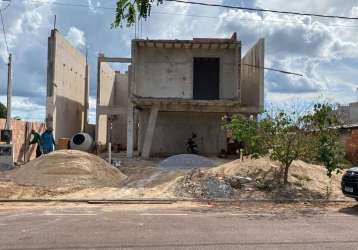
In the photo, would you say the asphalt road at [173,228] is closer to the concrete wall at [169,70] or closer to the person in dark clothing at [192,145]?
the concrete wall at [169,70]

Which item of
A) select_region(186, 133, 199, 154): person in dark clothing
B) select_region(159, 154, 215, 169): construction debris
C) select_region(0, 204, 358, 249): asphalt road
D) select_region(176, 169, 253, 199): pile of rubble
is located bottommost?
select_region(0, 204, 358, 249): asphalt road

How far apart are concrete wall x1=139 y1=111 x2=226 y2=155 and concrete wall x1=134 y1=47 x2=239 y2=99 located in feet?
6.84

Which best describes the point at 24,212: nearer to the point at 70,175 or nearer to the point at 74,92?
the point at 70,175

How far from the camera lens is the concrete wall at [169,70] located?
2802 cm

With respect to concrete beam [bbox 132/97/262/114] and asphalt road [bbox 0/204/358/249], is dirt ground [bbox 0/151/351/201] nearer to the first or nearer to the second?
asphalt road [bbox 0/204/358/249]

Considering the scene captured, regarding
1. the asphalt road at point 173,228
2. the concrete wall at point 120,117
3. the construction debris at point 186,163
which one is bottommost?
the asphalt road at point 173,228

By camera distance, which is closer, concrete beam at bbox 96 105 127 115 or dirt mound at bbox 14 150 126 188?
dirt mound at bbox 14 150 126 188

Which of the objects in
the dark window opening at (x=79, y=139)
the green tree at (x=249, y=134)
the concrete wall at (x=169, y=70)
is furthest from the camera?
the dark window opening at (x=79, y=139)

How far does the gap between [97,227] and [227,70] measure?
1984 cm

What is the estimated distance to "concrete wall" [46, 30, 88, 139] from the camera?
87.4 ft

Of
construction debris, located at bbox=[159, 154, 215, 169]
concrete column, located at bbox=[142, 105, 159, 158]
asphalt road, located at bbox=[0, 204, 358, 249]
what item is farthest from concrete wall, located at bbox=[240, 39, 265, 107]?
asphalt road, located at bbox=[0, 204, 358, 249]

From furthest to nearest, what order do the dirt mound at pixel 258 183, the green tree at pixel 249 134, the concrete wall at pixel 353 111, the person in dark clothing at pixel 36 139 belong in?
the concrete wall at pixel 353 111 < the person in dark clothing at pixel 36 139 < the green tree at pixel 249 134 < the dirt mound at pixel 258 183

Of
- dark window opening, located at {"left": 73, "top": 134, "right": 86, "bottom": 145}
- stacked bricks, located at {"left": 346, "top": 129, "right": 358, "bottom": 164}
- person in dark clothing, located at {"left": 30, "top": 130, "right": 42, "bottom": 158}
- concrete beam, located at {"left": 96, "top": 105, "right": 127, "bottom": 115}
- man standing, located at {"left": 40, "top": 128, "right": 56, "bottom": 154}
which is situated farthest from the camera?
concrete beam, located at {"left": 96, "top": 105, "right": 127, "bottom": 115}

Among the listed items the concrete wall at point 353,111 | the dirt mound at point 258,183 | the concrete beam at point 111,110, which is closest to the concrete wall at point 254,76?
the concrete beam at point 111,110
